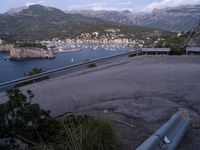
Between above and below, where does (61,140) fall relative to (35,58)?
above

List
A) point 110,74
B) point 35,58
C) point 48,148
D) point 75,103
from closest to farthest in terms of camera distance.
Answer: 1. point 48,148
2. point 75,103
3. point 110,74
4. point 35,58

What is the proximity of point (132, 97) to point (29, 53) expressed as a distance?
122152 millimetres

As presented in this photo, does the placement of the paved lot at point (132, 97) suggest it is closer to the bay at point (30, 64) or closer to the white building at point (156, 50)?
the white building at point (156, 50)

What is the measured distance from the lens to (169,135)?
201 inches

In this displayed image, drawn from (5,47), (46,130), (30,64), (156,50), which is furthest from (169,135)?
(5,47)

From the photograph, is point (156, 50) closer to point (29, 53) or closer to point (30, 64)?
point (30, 64)

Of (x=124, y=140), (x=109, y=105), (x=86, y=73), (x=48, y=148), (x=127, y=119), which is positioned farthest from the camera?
(x=86, y=73)

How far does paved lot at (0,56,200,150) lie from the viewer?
21.4ft

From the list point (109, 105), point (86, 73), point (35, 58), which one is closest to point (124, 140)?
point (109, 105)

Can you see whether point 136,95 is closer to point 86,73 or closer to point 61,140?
point 61,140

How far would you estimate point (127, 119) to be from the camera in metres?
6.99

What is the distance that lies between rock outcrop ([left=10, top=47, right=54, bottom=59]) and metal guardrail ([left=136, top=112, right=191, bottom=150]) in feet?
398

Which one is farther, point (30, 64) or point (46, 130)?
point (30, 64)

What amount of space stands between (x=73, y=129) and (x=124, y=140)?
0.93 meters
